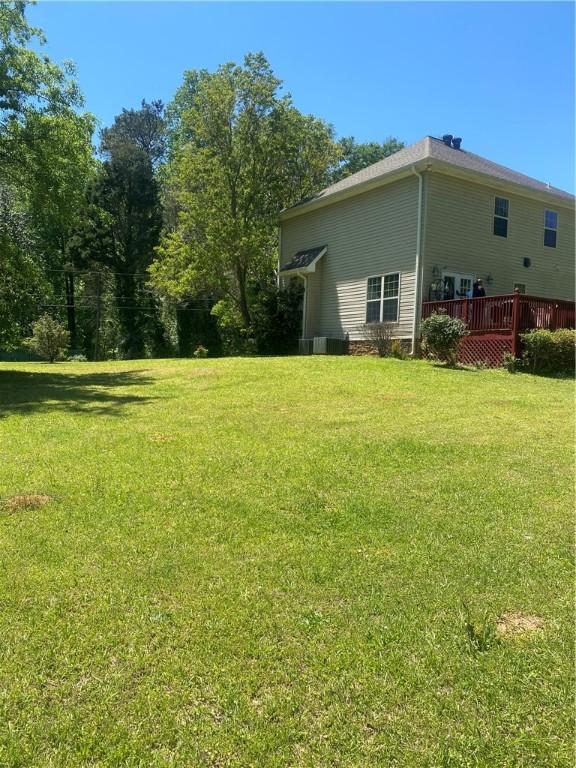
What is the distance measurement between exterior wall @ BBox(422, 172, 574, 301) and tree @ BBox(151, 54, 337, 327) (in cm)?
859

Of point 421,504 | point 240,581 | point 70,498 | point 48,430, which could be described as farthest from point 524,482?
point 48,430

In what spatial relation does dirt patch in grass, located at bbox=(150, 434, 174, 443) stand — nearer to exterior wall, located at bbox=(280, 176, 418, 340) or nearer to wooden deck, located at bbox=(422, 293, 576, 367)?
wooden deck, located at bbox=(422, 293, 576, 367)

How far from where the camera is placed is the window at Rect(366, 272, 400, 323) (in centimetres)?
1642

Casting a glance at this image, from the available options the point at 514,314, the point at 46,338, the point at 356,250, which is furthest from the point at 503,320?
the point at 46,338

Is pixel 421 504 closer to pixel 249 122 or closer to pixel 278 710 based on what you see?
pixel 278 710

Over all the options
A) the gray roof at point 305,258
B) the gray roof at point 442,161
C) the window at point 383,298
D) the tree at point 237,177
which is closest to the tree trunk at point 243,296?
the tree at point 237,177

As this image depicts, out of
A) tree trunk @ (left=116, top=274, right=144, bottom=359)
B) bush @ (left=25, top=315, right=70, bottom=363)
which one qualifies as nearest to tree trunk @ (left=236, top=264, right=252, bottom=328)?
bush @ (left=25, top=315, right=70, bottom=363)

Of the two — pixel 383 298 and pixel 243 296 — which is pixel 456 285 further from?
pixel 243 296

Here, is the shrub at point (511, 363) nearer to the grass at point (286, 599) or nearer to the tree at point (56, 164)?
the grass at point (286, 599)

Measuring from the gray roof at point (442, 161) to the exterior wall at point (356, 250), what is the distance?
50cm

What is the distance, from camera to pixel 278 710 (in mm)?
2219

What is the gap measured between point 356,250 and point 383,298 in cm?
221

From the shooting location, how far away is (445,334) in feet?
42.2

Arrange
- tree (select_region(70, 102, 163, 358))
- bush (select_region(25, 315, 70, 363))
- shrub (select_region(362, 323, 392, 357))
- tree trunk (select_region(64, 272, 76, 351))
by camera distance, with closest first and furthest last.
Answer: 1. shrub (select_region(362, 323, 392, 357))
2. bush (select_region(25, 315, 70, 363))
3. tree (select_region(70, 102, 163, 358))
4. tree trunk (select_region(64, 272, 76, 351))
